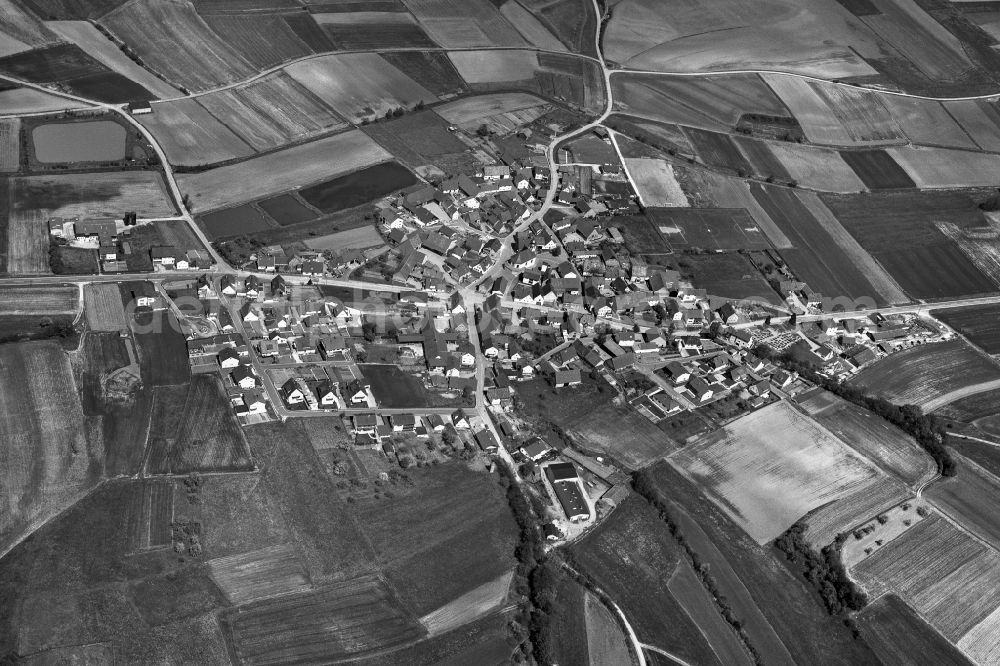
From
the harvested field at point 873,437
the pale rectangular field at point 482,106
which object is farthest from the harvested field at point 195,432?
the pale rectangular field at point 482,106

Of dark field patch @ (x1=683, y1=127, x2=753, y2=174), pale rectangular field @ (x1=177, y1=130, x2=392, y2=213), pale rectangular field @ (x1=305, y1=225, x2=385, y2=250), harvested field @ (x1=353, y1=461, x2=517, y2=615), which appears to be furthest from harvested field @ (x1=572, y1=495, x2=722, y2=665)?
dark field patch @ (x1=683, y1=127, x2=753, y2=174)

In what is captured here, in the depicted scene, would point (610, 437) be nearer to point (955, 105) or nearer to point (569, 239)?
point (569, 239)

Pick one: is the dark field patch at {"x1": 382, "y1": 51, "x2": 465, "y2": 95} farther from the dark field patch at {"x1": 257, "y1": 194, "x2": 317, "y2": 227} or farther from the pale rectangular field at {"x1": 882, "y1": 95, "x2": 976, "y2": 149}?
the pale rectangular field at {"x1": 882, "y1": 95, "x2": 976, "y2": 149}

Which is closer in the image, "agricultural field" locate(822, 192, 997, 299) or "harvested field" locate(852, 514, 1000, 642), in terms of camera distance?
"harvested field" locate(852, 514, 1000, 642)

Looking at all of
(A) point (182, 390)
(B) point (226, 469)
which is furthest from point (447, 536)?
(A) point (182, 390)

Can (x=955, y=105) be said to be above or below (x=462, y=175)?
above

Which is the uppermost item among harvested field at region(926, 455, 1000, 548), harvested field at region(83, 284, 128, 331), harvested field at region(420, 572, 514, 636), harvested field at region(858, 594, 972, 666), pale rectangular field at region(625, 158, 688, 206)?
pale rectangular field at region(625, 158, 688, 206)
